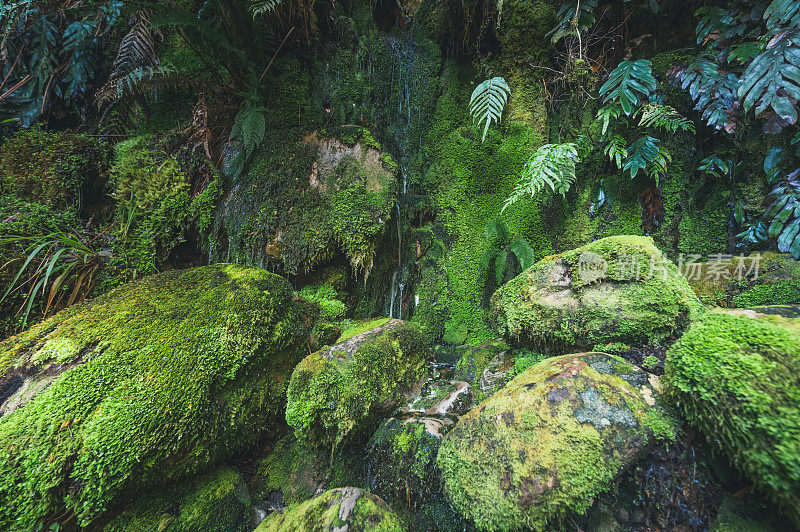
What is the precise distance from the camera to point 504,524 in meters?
1.37

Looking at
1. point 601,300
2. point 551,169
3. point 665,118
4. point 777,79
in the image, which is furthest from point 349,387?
point 777,79

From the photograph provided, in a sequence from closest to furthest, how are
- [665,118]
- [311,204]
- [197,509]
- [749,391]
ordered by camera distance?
[749,391]
[197,509]
[665,118]
[311,204]

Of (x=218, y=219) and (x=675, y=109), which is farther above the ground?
(x=675, y=109)

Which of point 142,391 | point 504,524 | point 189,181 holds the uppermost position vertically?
point 189,181

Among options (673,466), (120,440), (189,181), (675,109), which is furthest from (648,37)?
(120,440)

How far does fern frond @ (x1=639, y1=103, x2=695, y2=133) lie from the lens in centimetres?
254

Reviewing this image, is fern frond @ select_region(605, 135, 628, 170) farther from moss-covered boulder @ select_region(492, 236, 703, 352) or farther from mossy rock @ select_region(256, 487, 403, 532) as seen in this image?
mossy rock @ select_region(256, 487, 403, 532)

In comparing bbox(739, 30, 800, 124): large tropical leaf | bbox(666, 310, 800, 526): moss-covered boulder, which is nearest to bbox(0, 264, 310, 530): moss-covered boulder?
bbox(666, 310, 800, 526): moss-covered boulder

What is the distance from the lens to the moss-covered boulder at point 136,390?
1.52 meters

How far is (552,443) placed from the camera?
142 centimetres

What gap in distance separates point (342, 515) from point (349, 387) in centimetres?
73

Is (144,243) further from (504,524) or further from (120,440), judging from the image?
(504,524)

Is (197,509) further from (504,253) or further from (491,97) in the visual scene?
(491,97)

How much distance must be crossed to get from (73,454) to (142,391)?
38cm
